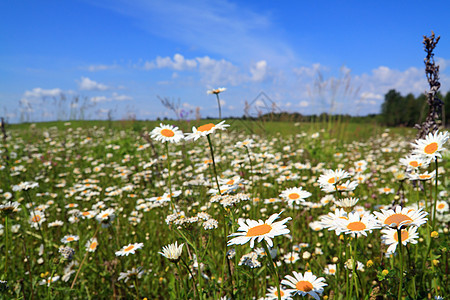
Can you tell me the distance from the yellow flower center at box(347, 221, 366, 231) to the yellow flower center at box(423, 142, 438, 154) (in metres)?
0.67

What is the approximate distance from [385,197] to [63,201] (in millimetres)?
4606

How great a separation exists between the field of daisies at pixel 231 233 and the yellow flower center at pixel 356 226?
11 mm

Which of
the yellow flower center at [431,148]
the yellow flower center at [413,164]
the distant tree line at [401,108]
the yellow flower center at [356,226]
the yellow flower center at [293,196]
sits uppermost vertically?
the distant tree line at [401,108]

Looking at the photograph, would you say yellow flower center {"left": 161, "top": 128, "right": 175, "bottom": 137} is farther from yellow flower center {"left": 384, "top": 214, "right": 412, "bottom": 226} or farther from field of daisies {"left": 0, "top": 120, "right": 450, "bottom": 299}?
yellow flower center {"left": 384, "top": 214, "right": 412, "bottom": 226}

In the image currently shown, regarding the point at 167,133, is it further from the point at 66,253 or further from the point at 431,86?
the point at 431,86

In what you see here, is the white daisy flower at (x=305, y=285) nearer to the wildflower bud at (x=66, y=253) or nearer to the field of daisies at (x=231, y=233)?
the field of daisies at (x=231, y=233)

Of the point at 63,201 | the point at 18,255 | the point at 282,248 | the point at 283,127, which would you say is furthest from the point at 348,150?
the point at 18,255

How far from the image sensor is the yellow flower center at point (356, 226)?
102 cm

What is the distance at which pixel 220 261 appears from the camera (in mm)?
2422

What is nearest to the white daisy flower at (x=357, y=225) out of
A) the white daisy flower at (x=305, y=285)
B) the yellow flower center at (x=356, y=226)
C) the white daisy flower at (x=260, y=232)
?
the yellow flower center at (x=356, y=226)

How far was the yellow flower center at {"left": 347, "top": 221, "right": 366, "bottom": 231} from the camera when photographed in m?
1.02

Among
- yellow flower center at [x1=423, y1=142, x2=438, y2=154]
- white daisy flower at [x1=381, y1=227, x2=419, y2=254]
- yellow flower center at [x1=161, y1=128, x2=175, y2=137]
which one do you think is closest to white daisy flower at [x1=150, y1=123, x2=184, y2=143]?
yellow flower center at [x1=161, y1=128, x2=175, y2=137]

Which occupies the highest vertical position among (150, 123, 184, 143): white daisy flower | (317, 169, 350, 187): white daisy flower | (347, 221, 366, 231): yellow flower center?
(150, 123, 184, 143): white daisy flower

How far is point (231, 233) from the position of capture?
160 cm
